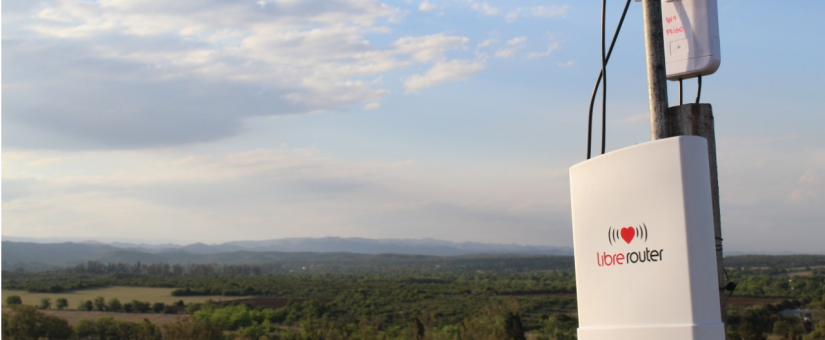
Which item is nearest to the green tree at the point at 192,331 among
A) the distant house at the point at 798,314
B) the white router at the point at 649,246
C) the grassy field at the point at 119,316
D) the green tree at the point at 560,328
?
the grassy field at the point at 119,316

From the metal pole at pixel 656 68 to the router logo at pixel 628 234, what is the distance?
490mm

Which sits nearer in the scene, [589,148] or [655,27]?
[655,27]

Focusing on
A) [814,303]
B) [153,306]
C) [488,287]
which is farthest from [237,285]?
[814,303]

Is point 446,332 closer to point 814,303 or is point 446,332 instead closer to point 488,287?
point 814,303

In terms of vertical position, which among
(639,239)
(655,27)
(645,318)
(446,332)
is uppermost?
(655,27)

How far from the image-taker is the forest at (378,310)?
3978 cm

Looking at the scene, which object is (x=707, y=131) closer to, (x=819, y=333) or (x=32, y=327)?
(x=819, y=333)

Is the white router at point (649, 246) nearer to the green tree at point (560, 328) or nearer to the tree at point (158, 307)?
the green tree at point (560, 328)

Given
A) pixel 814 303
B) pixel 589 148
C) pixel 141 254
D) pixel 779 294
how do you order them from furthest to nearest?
1. pixel 141 254
2. pixel 779 294
3. pixel 814 303
4. pixel 589 148

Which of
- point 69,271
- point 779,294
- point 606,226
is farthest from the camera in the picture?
point 69,271

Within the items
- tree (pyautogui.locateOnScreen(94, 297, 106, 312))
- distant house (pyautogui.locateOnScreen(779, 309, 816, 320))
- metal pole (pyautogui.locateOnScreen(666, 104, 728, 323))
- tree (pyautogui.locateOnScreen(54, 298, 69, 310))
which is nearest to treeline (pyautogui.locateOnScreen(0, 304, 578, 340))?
distant house (pyautogui.locateOnScreen(779, 309, 816, 320))

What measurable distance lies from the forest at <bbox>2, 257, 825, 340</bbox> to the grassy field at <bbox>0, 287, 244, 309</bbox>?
4.00 feet

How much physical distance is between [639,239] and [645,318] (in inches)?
11.2

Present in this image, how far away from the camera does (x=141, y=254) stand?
579 feet
